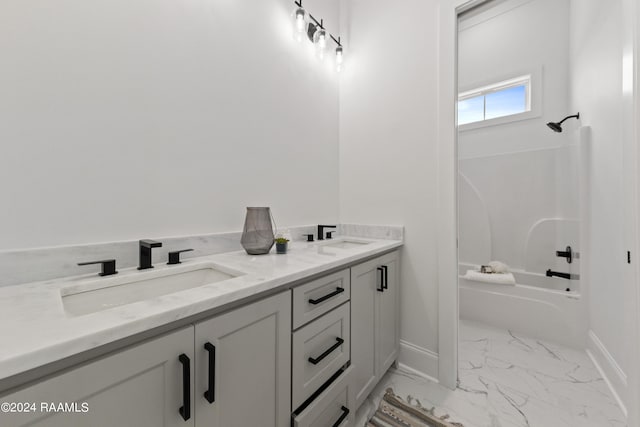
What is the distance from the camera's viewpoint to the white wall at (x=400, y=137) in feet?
5.30

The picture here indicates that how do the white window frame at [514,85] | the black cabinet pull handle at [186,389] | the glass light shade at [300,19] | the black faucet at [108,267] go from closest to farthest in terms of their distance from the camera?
the black cabinet pull handle at [186,389], the black faucet at [108,267], the glass light shade at [300,19], the white window frame at [514,85]

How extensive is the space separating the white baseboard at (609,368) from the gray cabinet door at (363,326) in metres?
1.29

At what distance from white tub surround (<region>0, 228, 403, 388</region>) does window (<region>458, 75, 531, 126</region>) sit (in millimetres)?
3077

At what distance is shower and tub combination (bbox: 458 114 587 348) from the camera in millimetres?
1985

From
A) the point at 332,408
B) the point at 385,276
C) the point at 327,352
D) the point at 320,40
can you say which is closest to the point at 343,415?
the point at 332,408

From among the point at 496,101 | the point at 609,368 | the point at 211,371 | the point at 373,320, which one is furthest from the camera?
the point at 496,101

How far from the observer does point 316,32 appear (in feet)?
5.71

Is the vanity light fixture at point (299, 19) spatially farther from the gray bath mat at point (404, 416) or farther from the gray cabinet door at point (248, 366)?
the gray bath mat at point (404, 416)

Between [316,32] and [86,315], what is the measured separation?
76.7 inches

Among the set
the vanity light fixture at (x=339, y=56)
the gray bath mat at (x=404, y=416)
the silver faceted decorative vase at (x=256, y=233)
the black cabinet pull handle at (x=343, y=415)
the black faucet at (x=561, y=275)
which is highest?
the vanity light fixture at (x=339, y=56)

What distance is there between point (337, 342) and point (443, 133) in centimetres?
132

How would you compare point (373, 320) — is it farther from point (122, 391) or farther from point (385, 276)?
point (122, 391)

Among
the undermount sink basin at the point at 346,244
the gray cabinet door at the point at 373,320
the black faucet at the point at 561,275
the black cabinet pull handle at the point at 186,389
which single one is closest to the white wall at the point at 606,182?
the black faucet at the point at 561,275

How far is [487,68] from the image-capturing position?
2.99 metres
